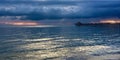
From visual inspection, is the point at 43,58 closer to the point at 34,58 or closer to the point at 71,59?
the point at 34,58

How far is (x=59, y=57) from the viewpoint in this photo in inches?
1932

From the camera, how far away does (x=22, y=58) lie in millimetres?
47469

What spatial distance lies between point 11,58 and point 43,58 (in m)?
5.60

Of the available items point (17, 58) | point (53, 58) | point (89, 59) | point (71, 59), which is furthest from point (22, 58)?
point (89, 59)

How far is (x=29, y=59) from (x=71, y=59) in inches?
284

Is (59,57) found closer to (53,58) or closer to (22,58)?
(53,58)

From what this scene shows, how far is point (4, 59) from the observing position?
46.3 m

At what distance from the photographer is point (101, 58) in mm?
47875

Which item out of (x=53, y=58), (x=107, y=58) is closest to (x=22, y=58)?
(x=53, y=58)

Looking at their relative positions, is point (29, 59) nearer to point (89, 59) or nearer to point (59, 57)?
point (59, 57)

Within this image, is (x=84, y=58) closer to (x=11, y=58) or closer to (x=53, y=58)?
(x=53, y=58)

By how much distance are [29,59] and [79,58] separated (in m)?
8.84

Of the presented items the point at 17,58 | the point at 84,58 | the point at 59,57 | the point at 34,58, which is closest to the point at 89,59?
the point at 84,58

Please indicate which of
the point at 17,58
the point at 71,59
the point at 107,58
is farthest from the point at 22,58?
the point at 107,58
